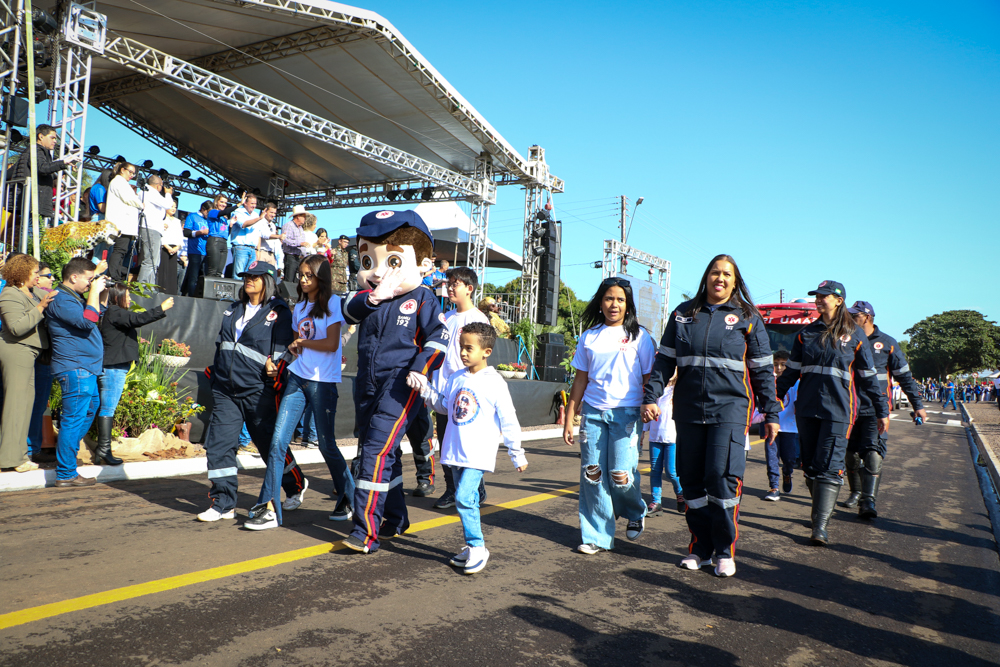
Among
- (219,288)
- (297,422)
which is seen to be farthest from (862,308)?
(219,288)

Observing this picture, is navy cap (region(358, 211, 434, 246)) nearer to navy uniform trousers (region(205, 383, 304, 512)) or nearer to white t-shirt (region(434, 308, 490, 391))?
white t-shirt (region(434, 308, 490, 391))

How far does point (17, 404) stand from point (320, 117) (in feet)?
51.9

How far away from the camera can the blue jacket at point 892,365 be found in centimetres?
664

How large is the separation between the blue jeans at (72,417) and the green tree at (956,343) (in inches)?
3721

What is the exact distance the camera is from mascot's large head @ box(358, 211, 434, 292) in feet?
15.0

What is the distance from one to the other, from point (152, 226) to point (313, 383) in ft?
22.7

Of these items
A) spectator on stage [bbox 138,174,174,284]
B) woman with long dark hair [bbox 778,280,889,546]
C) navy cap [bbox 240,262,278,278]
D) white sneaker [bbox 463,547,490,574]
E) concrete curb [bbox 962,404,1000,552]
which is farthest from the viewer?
spectator on stage [bbox 138,174,174,284]

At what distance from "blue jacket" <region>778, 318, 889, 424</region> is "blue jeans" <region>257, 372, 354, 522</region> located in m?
3.70

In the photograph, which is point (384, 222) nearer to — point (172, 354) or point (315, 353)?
point (315, 353)

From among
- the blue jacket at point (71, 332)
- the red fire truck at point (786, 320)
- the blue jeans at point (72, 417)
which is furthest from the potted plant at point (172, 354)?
the red fire truck at point (786, 320)

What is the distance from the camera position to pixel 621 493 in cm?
468

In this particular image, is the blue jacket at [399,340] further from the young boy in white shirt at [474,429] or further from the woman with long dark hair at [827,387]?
the woman with long dark hair at [827,387]

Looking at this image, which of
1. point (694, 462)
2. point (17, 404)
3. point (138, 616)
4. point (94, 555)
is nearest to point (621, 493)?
point (694, 462)

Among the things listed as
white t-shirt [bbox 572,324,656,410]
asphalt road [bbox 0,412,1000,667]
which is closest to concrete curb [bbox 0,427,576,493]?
asphalt road [bbox 0,412,1000,667]
